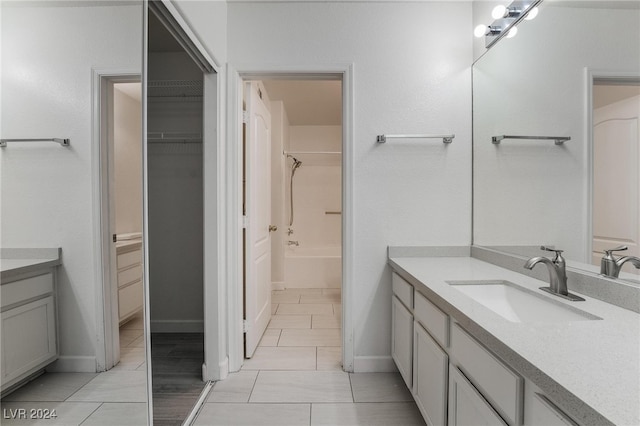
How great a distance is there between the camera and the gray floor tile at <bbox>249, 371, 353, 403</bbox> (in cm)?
199

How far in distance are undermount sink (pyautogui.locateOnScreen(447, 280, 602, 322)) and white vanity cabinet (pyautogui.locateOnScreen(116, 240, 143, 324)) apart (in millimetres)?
1412

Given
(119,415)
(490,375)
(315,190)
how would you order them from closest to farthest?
1. (490,375)
2. (119,415)
3. (315,190)

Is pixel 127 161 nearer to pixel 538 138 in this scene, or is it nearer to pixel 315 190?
pixel 538 138

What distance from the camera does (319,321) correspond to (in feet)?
10.7

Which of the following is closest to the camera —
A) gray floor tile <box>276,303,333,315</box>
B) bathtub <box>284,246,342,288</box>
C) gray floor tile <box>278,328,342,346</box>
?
gray floor tile <box>278,328,342,346</box>

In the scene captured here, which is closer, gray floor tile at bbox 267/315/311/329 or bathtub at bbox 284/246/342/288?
gray floor tile at bbox 267/315/311/329

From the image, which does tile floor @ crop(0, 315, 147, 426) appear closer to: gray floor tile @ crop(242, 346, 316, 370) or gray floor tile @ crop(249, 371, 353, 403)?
gray floor tile @ crop(249, 371, 353, 403)

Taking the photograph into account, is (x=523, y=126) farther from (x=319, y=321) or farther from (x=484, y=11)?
(x=319, y=321)

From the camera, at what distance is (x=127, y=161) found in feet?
4.00

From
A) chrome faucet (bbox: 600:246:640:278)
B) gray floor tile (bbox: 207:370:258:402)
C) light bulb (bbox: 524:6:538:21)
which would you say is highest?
light bulb (bbox: 524:6:538:21)

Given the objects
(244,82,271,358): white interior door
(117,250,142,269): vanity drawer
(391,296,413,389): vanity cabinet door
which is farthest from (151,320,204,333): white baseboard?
(117,250,142,269): vanity drawer

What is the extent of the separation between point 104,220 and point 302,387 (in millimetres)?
1642

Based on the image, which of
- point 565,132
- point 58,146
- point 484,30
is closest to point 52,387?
point 58,146

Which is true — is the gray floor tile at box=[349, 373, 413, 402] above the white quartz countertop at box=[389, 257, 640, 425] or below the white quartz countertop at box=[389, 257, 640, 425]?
below
